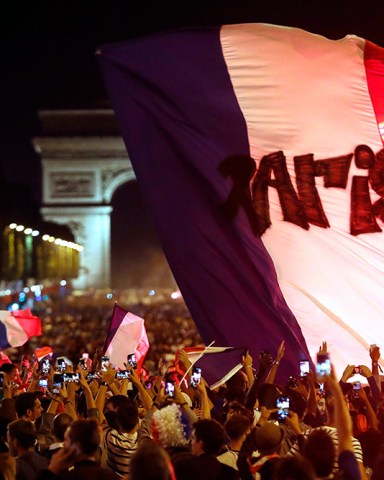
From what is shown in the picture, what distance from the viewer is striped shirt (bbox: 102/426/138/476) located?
496 centimetres

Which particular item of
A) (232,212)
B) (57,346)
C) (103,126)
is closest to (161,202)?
(232,212)

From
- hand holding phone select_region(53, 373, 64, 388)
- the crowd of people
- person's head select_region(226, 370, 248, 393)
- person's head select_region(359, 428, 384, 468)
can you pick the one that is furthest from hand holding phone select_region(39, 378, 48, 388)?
person's head select_region(359, 428, 384, 468)

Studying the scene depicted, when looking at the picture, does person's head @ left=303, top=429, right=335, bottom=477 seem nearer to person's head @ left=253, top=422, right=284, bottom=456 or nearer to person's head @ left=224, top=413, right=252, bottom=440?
person's head @ left=253, top=422, right=284, bottom=456

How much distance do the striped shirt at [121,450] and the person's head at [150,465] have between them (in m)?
1.60

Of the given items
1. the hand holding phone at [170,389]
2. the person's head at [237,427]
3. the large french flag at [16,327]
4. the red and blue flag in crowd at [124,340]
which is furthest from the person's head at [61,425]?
the large french flag at [16,327]

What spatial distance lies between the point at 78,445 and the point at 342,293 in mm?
3750

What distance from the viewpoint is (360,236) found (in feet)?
24.4

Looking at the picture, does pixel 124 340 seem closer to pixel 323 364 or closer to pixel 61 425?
pixel 61 425

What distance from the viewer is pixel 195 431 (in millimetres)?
4219

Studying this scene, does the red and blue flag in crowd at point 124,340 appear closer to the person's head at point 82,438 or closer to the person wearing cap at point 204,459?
the person wearing cap at point 204,459

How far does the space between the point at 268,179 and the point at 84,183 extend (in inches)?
2103

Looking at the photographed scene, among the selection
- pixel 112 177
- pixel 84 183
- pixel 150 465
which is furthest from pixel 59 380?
pixel 112 177

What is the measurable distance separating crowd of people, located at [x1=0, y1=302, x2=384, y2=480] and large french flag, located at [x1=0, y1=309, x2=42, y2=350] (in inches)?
111

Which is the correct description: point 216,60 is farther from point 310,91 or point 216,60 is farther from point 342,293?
point 342,293
